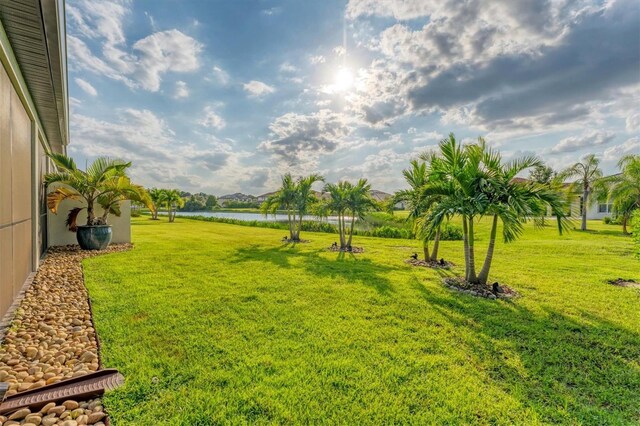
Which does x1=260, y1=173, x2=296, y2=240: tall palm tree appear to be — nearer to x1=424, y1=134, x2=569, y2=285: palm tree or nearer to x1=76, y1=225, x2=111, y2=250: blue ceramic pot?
x1=76, y1=225, x2=111, y2=250: blue ceramic pot

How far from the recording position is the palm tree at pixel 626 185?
15.0 m

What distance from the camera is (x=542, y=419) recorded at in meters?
2.11

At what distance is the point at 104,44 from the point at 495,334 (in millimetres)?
11202

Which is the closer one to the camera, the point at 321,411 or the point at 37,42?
the point at 321,411

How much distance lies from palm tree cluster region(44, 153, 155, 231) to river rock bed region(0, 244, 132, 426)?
479cm

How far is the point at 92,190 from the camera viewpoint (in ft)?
29.6

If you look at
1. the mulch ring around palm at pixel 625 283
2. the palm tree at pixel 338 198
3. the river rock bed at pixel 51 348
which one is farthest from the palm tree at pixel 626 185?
the river rock bed at pixel 51 348

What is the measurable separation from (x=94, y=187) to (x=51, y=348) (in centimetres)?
776

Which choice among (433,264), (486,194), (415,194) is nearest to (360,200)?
(415,194)

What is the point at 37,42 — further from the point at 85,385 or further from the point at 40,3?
the point at 85,385

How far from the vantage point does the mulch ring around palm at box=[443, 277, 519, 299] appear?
204 inches

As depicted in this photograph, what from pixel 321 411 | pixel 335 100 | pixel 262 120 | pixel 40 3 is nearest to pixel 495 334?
pixel 321 411

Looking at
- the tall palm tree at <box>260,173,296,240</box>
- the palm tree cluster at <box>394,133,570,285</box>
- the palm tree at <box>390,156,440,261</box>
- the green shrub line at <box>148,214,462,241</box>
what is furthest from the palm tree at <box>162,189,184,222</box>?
the palm tree cluster at <box>394,133,570,285</box>

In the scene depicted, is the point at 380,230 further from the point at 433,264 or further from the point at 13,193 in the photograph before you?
the point at 13,193
